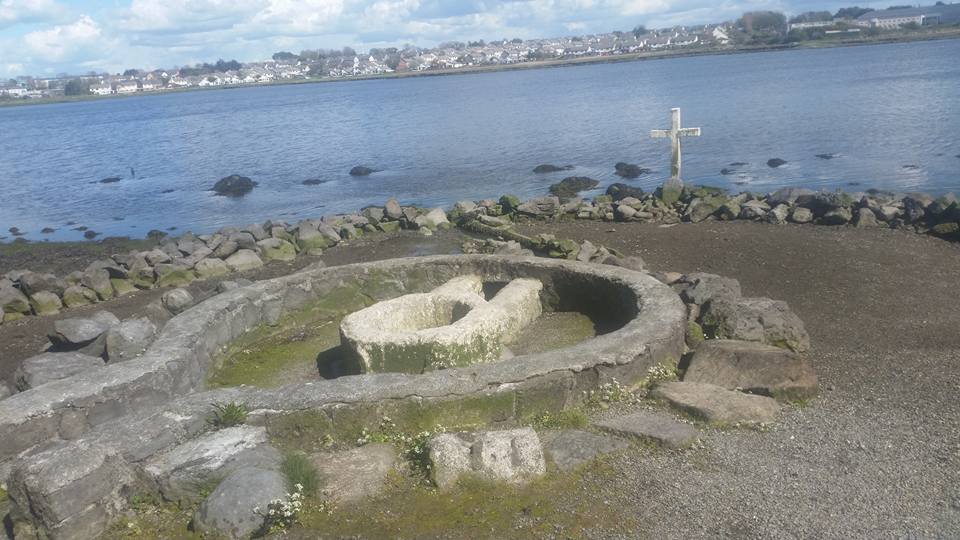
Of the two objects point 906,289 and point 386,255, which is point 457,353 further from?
point 386,255

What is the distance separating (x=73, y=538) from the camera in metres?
6.40

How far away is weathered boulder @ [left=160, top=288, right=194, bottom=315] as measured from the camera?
1216cm

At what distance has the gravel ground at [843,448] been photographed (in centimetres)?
607

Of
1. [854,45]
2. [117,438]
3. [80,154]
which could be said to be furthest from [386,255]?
[854,45]

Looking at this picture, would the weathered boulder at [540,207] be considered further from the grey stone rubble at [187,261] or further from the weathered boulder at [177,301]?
the weathered boulder at [177,301]

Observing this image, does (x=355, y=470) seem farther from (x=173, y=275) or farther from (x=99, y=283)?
(x=99, y=283)

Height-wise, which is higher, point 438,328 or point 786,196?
point 438,328

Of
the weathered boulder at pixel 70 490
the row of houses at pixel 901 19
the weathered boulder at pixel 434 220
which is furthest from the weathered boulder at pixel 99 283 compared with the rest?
the row of houses at pixel 901 19

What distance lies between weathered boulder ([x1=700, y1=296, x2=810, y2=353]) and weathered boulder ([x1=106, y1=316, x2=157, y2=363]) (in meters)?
6.84

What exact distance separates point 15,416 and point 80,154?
6688cm

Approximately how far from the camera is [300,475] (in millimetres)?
6684

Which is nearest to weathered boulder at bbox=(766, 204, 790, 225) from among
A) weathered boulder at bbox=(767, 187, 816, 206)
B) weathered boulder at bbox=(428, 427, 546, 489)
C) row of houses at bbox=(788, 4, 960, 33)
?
weathered boulder at bbox=(767, 187, 816, 206)

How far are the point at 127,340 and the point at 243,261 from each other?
9195 millimetres

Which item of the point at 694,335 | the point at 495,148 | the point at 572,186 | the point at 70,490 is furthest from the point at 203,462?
the point at 495,148
